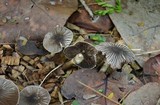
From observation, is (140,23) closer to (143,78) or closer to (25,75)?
(143,78)

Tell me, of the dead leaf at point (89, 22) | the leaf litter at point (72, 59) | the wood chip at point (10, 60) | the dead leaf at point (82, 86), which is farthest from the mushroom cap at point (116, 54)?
the wood chip at point (10, 60)

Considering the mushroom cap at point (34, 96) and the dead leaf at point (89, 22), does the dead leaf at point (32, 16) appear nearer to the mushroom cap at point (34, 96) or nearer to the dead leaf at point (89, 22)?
the dead leaf at point (89, 22)

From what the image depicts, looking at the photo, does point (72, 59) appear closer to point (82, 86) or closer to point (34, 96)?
point (82, 86)

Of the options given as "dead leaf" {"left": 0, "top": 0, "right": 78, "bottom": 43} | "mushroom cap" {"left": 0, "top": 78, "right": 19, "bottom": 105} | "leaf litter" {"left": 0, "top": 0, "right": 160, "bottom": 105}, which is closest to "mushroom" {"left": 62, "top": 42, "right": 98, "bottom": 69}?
"leaf litter" {"left": 0, "top": 0, "right": 160, "bottom": 105}

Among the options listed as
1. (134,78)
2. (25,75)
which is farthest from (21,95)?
(134,78)

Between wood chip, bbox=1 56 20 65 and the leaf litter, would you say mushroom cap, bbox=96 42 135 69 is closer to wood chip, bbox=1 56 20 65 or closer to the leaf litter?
the leaf litter

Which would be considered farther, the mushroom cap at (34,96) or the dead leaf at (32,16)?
the dead leaf at (32,16)
